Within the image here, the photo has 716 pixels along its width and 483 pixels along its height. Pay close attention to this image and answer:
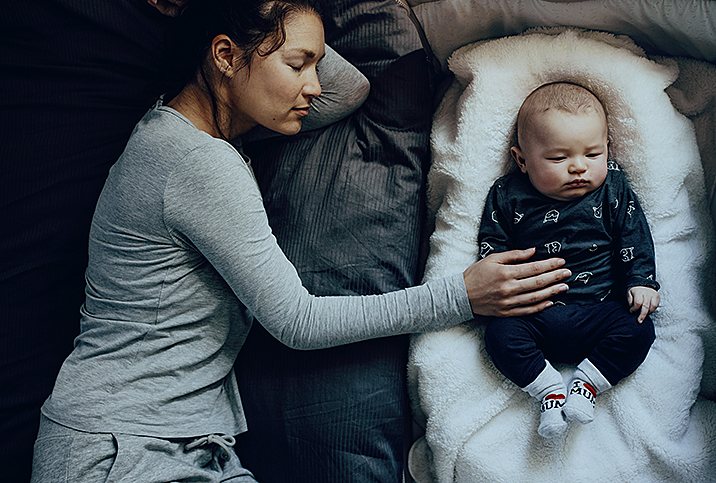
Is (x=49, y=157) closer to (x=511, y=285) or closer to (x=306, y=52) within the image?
(x=306, y=52)

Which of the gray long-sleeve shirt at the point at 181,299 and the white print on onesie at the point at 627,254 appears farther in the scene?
the white print on onesie at the point at 627,254

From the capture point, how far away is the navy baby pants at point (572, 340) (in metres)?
0.99

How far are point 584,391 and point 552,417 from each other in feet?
0.27

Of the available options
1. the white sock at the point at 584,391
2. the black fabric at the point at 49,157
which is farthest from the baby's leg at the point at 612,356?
the black fabric at the point at 49,157

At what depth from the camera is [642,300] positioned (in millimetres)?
998

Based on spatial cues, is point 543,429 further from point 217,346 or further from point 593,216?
point 217,346

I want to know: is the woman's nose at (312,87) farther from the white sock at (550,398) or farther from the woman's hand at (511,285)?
the white sock at (550,398)

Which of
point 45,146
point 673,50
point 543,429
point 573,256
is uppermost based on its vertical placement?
point 45,146

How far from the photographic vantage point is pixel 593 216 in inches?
41.6

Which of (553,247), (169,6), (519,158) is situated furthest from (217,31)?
(553,247)

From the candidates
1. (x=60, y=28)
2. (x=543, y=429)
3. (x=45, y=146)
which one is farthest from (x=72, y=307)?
(x=543, y=429)

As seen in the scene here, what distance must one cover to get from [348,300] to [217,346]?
0.89ft

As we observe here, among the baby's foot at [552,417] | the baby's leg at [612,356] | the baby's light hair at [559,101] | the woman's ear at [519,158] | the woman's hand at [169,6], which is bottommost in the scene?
the baby's foot at [552,417]

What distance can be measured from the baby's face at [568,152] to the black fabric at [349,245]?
0.25 meters
